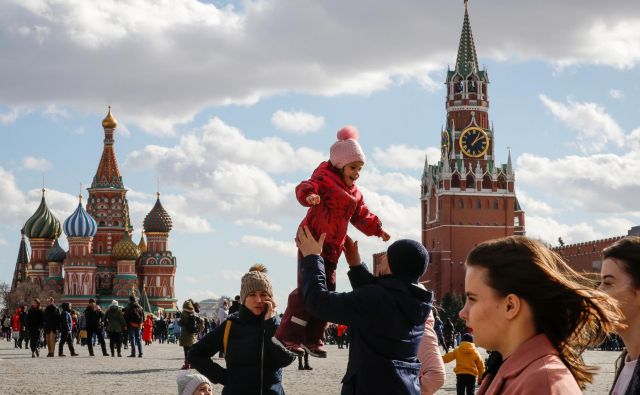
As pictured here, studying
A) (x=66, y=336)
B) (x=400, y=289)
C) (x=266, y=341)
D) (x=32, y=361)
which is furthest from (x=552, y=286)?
(x=66, y=336)

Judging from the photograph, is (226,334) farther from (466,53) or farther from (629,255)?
(466,53)

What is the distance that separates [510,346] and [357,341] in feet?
6.55

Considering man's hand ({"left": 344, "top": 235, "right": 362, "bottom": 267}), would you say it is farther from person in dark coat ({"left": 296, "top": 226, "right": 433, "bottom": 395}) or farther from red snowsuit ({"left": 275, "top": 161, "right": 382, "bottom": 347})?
person in dark coat ({"left": 296, "top": 226, "right": 433, "bottom": 395})

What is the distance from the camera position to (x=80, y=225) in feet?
298

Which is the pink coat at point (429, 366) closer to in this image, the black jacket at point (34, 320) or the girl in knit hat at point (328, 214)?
the girl in knit hat at point (328, 214)

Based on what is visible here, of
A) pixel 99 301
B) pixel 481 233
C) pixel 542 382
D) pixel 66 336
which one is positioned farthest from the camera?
pixel 481 233

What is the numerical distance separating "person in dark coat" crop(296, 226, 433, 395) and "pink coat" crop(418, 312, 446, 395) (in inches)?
30.7

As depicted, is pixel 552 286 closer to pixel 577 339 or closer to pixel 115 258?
pixel 577 339

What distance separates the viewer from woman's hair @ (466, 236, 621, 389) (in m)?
2.54

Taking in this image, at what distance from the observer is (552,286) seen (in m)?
2.54

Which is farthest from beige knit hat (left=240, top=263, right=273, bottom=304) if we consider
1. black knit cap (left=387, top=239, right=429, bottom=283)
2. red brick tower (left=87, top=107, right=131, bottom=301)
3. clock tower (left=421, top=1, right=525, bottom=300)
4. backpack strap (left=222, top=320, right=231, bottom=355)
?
clock tower (left=421, top=1, right=525, bottom=300)

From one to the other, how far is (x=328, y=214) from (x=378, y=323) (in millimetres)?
818

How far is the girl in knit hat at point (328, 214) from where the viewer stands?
16.0ft

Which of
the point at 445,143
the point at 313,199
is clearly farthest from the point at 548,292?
the point at 445,143
